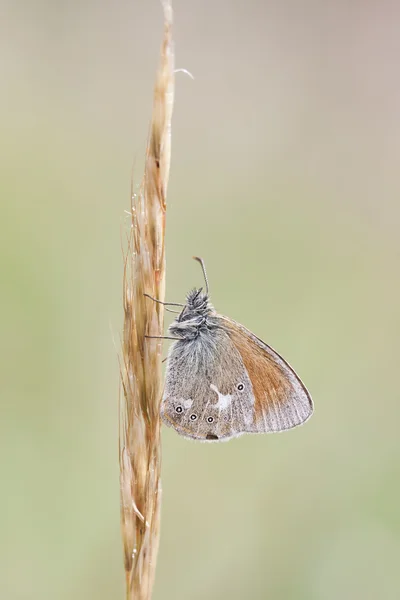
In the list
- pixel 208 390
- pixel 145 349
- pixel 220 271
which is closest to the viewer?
pixel 145 349

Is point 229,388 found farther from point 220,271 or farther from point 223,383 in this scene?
point 220,271

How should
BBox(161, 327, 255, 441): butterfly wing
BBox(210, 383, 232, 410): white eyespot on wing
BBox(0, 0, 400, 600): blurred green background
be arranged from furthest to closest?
1. BBox(0, 0, 400, 600): blurred green background
2. BBox(210, 383, 232, 410): white eyespot on wing
3. BBox(161, 327, 255, 441): butterfly wing

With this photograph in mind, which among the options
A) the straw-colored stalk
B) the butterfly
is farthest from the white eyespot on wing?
the straw-colored stalk

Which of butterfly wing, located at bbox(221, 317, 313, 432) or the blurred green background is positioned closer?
butterfly wing, located at bbox(221, 317, 313, 432)

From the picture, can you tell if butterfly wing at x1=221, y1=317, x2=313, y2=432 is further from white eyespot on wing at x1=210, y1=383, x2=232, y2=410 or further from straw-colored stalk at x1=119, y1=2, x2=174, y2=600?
straw-colored stalk at x1=119, y1=2, x2=174, y2=600

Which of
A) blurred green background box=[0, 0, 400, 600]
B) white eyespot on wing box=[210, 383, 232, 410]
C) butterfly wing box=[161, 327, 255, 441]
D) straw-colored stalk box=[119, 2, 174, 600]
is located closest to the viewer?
straw-colored stalk box=[119, 2, 174, 600]

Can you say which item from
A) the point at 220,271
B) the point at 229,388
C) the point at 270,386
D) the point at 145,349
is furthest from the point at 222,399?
the point at 220,271

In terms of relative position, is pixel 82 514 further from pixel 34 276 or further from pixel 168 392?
pixel 34 276

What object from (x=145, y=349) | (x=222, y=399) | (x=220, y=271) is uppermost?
(x=220, y=271)

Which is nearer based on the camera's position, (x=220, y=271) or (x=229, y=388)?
(x=229, y=388)
